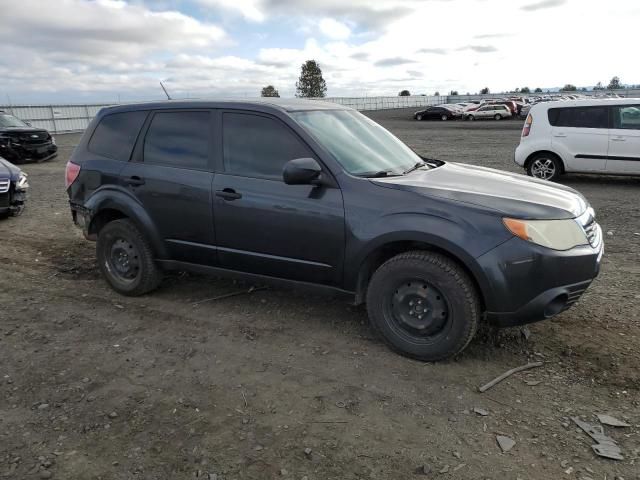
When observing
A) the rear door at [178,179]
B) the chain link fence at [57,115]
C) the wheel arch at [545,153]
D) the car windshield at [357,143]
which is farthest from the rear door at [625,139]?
the chain link fence at [57,115]

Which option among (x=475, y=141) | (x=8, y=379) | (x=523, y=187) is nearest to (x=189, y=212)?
(x=8, y=379)

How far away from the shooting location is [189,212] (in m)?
4.28

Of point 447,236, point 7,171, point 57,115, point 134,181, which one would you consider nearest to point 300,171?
point 447,236

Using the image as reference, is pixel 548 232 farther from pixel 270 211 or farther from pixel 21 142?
pixel 21 142

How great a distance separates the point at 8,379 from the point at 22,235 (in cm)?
436

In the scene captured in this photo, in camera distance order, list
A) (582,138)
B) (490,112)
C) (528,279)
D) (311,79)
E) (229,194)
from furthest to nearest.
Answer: (311,79), (490,112), (582,138), (229,194), (528,279)

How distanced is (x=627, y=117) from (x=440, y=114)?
117 ft

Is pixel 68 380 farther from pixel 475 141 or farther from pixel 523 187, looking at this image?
pixel 475 141

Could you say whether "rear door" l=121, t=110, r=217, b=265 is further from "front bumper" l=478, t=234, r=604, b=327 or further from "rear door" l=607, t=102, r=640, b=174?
"rear door" l=607, t=102, r=640, b=174

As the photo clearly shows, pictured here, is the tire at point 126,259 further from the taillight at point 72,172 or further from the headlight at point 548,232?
the headlight at point 548,232

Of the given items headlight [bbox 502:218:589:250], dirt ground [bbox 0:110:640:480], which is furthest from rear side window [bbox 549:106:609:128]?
headlight [bbox 502:218:589:250]

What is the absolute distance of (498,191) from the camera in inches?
141

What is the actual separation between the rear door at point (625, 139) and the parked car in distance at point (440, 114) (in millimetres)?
35377

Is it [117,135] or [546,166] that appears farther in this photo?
[546,166]
